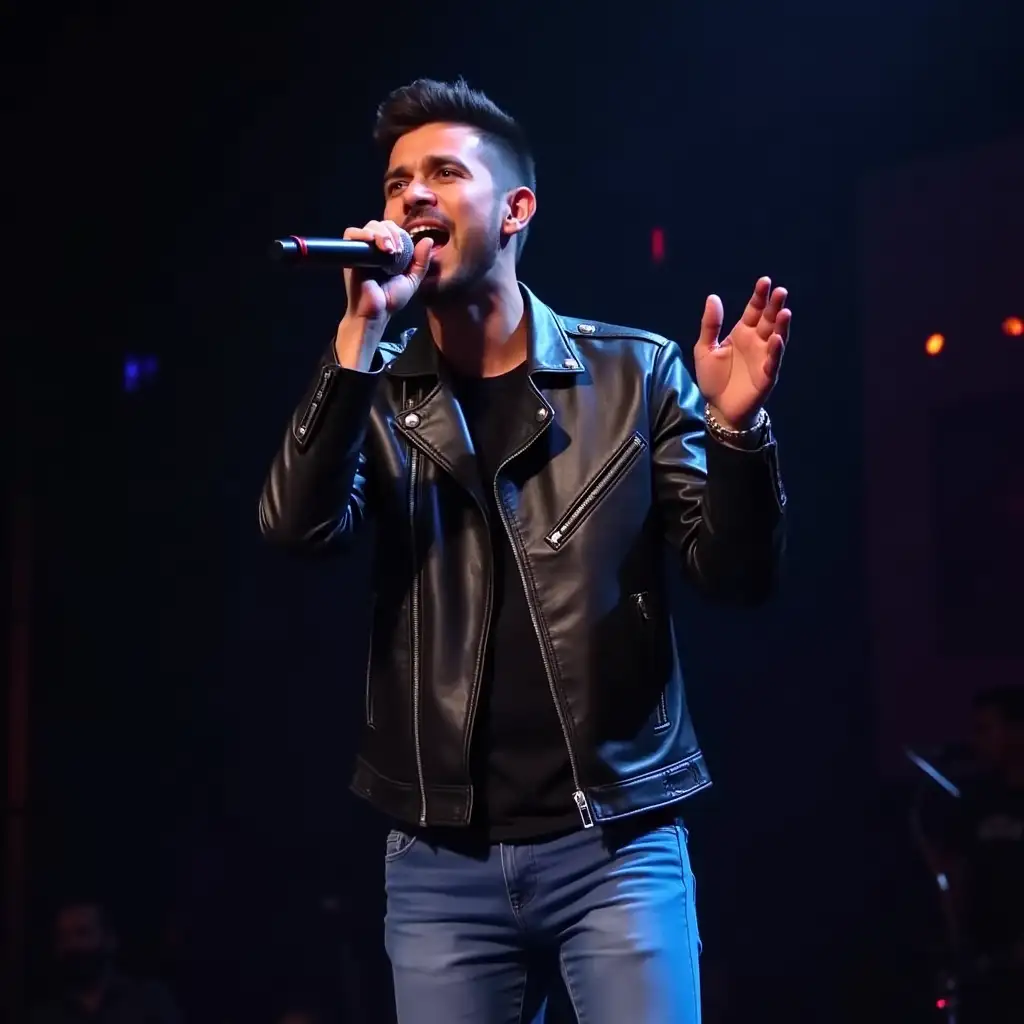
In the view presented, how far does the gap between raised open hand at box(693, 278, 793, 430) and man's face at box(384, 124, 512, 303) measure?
0.29 meters

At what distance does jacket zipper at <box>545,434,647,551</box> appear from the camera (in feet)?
4.43

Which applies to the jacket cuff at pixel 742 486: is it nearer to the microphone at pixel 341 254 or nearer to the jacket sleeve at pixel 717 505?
the jacket sleeve at pixel 717 505

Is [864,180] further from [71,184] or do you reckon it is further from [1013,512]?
[71,184]

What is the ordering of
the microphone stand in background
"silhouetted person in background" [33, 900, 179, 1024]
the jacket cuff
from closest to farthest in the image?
the jacket cuff, the microphone stand in background, "silhouetted person in background" [33, 900, 179, 1024]

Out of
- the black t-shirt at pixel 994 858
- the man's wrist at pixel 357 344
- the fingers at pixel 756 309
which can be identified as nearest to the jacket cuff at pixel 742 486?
the fingers at pixel 756 309

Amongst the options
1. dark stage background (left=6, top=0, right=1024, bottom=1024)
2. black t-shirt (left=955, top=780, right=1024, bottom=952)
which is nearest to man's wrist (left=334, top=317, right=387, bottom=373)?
dark stage background (left=6, top=0, right=1024, bottom=1024)

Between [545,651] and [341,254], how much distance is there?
1.35 ft

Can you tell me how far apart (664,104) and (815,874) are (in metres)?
1.62

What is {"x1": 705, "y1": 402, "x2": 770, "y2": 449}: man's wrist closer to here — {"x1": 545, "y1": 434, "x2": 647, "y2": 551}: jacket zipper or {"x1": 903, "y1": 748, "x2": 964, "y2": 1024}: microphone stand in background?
{"x1": 545, "y1": 434, "x2": 647, "y2": 551}: jacket zipper

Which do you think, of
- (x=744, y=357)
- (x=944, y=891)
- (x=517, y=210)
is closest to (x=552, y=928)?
(x=744, y=357)

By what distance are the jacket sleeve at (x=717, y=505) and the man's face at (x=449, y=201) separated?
0.24 metres

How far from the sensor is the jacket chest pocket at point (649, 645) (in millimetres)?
Result: 1335

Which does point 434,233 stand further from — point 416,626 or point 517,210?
point 416,626

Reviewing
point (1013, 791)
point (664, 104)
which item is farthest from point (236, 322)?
point (1013, 791)
